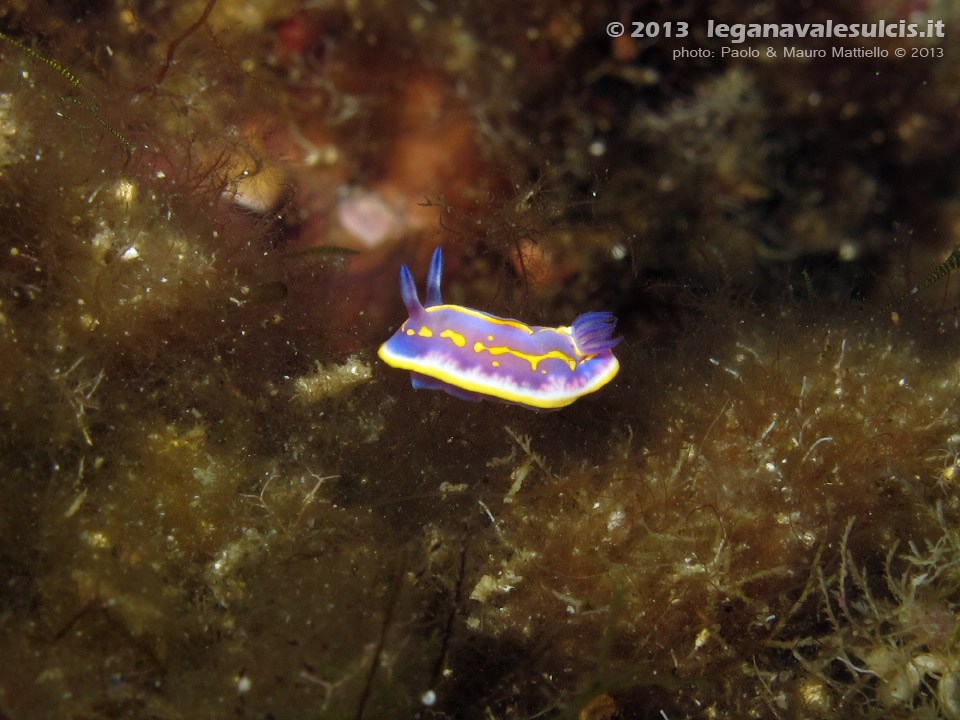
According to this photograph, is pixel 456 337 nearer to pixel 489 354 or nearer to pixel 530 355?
pixel 489 354

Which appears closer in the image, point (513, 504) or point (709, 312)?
point (513, 504)

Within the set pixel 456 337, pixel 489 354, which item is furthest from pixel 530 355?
pixel 456 337

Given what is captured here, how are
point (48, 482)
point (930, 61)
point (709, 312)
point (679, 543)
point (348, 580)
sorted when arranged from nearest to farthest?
point (48, 482)
point (348, 580)
point (679, 543)
point (930, 61)
point (709, 312)

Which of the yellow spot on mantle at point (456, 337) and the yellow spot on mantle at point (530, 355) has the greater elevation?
the yellow spot on mantle at point (456, 337)

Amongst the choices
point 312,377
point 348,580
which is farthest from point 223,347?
point 348,580

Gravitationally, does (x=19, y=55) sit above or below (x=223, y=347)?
above

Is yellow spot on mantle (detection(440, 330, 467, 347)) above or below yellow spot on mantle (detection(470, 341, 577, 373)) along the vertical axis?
above

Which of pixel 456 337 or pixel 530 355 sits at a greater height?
pixel 456 337

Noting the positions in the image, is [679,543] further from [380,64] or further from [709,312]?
[380,64]
